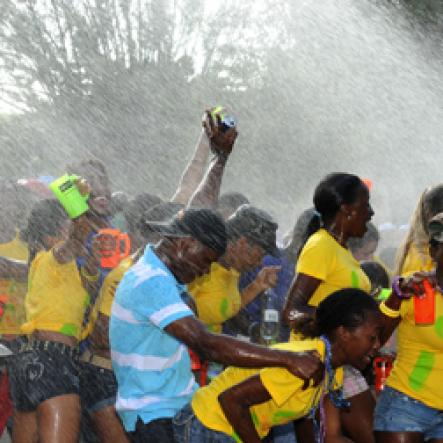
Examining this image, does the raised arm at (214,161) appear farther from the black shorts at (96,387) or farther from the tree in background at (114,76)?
the tree in background at (114,76)

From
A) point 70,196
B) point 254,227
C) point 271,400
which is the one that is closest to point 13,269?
point 70,196

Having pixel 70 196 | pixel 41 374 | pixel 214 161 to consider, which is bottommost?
pixel 41 374

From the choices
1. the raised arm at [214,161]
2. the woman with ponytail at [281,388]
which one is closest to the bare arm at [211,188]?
the raised arm at [214,161]

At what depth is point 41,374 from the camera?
418 centimetres

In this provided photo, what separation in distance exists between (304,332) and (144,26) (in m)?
20.4

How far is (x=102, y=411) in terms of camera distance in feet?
13.6

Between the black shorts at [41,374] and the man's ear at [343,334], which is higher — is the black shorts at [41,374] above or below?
above

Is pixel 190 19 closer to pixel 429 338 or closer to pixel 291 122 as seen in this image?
pixel 291 122

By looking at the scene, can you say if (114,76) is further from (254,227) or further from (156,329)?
(156,329)

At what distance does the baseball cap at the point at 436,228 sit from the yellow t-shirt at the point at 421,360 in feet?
0.86

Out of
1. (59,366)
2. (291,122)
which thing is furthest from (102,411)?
(291,122)

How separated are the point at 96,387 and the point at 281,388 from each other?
5.02 feet

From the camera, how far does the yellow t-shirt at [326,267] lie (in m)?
4.03

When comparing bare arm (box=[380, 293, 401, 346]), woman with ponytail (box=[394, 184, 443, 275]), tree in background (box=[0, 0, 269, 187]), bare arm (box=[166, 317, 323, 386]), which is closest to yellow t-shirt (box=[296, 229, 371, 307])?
woman with ponytail (box=[394, 184, 443, 275])
